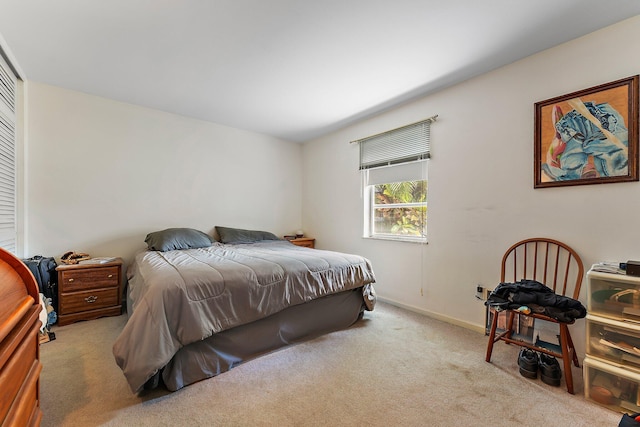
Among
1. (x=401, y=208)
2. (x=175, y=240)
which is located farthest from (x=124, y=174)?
(x=401, y=208)

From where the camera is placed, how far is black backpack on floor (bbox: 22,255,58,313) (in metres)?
2.42

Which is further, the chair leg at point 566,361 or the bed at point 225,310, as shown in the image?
the chair leg at point 566,361

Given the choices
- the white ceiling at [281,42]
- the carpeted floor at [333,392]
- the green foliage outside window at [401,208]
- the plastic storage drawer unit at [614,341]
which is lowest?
the carpeted floor at [333,392]

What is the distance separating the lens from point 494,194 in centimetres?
240

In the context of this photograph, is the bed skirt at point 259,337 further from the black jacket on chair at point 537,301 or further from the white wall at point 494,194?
the black jacket on chair at point 537,301

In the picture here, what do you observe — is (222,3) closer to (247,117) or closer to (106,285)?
(247,117)

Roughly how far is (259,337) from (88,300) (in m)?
1.98

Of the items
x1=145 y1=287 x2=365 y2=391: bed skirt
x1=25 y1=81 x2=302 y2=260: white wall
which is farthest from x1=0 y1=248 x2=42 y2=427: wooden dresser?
x1=25 y1=81 x2=302 y2=260: white wall

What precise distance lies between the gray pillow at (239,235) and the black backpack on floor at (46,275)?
168 cm

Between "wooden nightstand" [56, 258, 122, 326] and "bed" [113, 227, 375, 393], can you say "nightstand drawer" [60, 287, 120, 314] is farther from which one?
"bed" [113, 227, 375, 393]

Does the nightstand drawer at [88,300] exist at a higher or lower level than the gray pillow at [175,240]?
lower

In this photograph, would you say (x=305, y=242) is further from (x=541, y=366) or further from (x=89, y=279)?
(x=541, y=366)

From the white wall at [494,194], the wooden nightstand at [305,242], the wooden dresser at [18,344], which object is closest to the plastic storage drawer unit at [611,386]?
the white wall at [494,194]

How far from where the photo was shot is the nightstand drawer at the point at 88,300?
8.22ft
